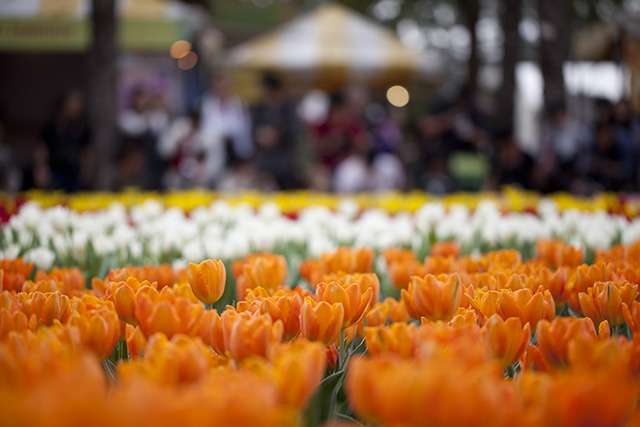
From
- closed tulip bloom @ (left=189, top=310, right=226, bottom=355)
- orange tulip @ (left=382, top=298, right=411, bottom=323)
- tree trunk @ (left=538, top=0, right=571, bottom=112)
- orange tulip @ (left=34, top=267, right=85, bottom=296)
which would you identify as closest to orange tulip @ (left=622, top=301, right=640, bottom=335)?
orange tulip @ (left=382, top=298, right=411, bottom=323)

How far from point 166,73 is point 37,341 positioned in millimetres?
14378

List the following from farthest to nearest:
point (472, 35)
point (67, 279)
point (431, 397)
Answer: point (472, 35) → point (67, 279) → point (431, 397)

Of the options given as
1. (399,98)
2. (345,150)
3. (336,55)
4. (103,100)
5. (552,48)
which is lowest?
(345,150)

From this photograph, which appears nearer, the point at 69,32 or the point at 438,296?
the point at 438,296

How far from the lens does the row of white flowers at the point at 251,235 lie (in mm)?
2529

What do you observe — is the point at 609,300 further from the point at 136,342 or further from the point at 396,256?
the point at 136,342

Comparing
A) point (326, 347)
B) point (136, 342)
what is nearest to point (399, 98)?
point (326, 347)

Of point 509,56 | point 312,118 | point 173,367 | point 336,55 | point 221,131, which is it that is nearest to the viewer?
point 173,367

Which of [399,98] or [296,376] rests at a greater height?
[399,98]

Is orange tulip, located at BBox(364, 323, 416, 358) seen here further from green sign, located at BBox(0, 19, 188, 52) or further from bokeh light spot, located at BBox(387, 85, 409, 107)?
bokeh light spot, located at BBox(387, 85, 409, 107)

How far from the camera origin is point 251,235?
298cm

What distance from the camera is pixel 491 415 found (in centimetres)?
72

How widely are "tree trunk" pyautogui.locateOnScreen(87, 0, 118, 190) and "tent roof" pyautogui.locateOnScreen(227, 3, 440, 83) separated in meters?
5.59

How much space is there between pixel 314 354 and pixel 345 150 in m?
8.71
